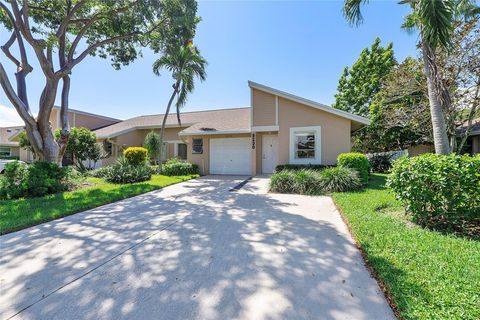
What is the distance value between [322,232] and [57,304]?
4212mm

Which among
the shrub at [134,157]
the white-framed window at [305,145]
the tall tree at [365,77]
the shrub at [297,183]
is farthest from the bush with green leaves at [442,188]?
the tall tree at [365,77]

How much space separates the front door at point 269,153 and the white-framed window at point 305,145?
2.02m

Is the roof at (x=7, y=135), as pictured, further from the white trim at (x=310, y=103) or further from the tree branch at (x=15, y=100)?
the white trim at (x=310, y=103)

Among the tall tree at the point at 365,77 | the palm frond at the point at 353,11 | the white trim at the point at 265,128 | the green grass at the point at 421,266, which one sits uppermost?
the tall tree at the point at 365,77

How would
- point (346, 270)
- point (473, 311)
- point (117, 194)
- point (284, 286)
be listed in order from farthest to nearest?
point (117, 194) < point (346, 270) < point (284, 286) < point (473, 311)

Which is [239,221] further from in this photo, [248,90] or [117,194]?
[248,90]

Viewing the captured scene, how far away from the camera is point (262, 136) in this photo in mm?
14016

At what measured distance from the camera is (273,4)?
9.60 metres

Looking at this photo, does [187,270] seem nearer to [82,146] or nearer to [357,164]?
[357,164]

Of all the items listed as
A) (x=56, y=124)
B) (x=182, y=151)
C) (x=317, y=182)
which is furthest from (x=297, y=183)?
(x=56, y=124)

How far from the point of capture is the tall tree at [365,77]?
2002cm

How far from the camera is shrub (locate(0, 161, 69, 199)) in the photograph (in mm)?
7469

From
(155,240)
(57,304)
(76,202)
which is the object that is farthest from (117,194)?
(57,304)

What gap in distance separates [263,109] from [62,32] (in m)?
10.1
